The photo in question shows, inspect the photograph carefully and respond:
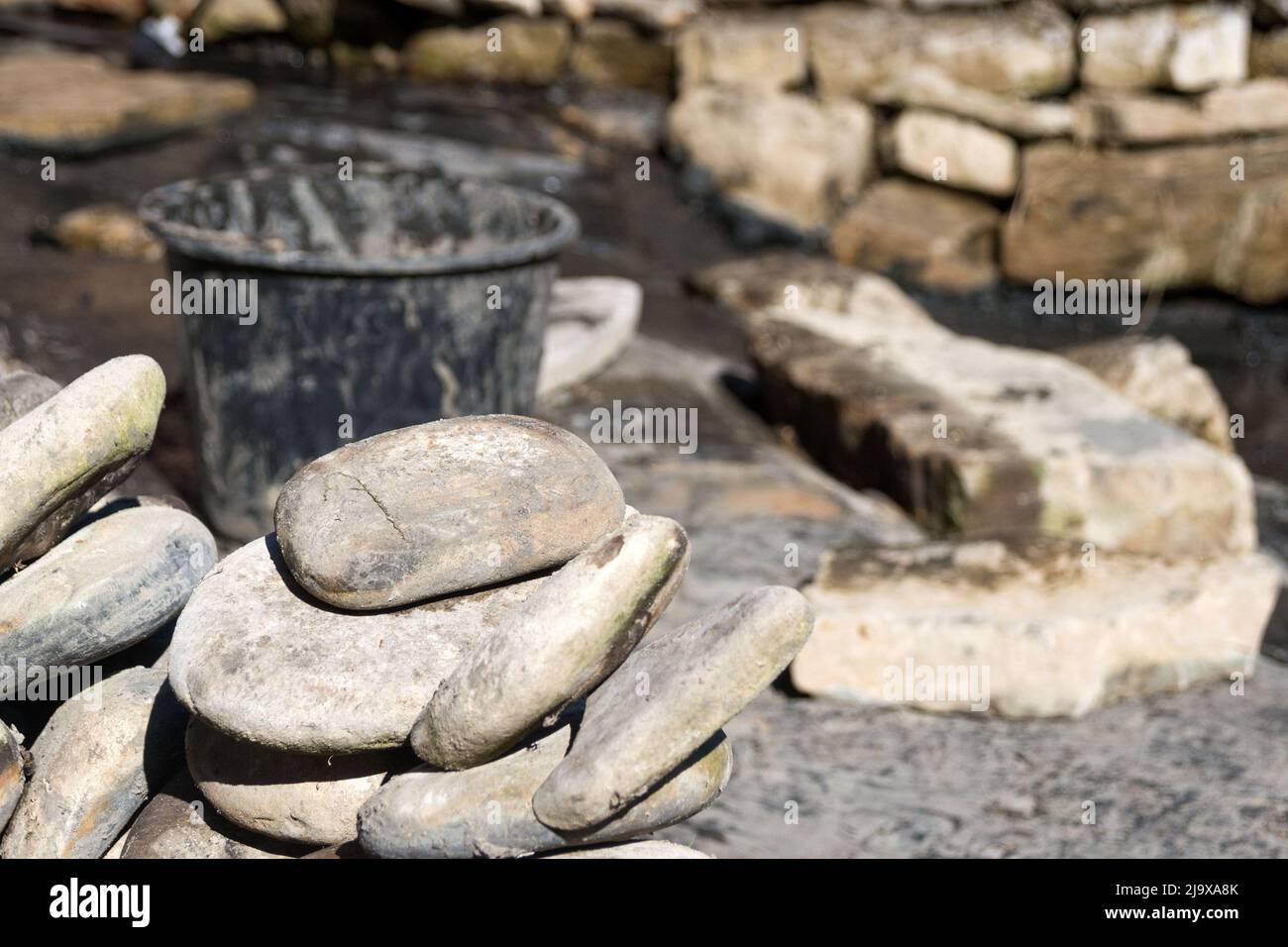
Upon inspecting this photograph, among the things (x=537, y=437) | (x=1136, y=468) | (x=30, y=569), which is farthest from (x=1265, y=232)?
(x=30, y=569)

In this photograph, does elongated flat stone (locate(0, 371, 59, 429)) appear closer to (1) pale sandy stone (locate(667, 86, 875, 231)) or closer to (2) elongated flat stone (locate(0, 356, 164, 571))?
(2) elongated flat stone (locate(0, 356, 164, 571))

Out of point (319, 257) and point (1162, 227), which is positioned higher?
point (319, 257)

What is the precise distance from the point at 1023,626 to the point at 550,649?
6.36 feet

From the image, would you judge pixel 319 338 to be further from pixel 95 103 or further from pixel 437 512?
pixel 95 103

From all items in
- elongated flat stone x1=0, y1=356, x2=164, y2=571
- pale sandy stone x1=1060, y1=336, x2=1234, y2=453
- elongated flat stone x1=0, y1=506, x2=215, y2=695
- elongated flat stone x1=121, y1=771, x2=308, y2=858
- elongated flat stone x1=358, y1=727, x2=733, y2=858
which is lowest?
pale sandy stone x1=1060, y1=336, x2=1234, y2=453

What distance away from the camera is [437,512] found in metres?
2.15

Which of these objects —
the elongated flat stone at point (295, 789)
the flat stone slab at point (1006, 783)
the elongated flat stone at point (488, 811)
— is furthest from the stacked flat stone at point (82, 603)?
the flat stone slab at point (1006, 783)

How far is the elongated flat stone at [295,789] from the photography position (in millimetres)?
2123

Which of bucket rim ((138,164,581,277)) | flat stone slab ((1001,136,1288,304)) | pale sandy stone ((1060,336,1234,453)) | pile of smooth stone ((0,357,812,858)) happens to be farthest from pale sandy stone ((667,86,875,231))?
pile of smooth stone ((0,357,812,858))

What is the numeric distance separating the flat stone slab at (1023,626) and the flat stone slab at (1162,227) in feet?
15.8

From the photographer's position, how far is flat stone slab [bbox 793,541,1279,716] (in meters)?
3.50

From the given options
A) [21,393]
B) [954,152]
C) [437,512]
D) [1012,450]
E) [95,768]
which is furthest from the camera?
[954,152]

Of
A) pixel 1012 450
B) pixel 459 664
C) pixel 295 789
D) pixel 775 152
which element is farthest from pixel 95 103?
pixel 459 664

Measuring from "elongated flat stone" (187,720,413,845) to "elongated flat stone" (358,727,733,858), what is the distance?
0.11 m
